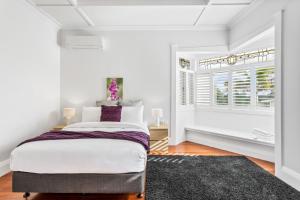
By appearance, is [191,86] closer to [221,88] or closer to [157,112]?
[221,88]

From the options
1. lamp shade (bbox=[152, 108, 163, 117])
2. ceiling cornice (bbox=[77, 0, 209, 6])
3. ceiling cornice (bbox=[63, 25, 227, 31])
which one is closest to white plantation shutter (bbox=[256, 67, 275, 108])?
ceiling cornice (bbox=[63, 25, 227, 31])

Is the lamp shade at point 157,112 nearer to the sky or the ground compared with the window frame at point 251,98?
nearer to the ground

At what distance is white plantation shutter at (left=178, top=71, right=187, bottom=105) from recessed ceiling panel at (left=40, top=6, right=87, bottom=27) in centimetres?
264

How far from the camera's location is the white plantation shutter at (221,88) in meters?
5.04

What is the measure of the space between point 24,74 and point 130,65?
7.17 ft

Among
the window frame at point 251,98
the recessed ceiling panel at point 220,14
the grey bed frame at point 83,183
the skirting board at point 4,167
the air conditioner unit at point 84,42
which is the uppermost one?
the recessed ceiling panel at point 220,14

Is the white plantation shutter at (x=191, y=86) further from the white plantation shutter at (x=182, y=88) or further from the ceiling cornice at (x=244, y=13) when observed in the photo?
the ceiling cornice at (x=244, y=13)

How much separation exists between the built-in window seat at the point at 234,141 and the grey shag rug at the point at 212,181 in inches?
12.8

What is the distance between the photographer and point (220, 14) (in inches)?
160

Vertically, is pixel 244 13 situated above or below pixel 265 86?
above

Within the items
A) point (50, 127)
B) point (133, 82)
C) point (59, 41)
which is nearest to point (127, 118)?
point (133, 82)

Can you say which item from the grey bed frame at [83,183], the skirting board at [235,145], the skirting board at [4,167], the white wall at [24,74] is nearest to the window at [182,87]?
the skirting board at [235,145]

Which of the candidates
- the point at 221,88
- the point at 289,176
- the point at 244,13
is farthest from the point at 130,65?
the point at 289,176

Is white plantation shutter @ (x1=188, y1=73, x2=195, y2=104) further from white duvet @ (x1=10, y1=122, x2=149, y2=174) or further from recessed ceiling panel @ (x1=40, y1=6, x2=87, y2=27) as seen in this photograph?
white duvet @ (x1=10, y1=122, x2=149, y2=174)
